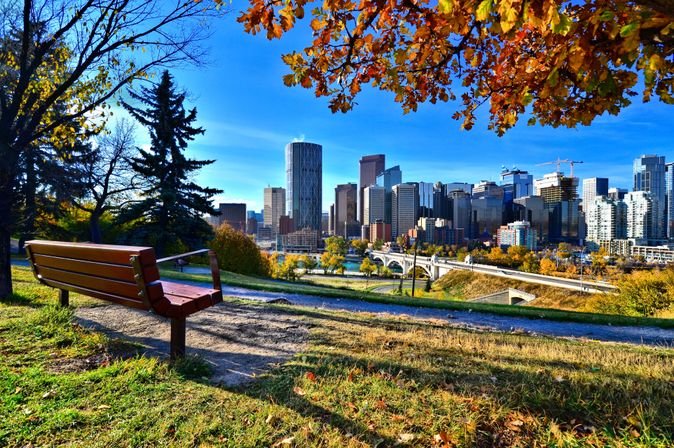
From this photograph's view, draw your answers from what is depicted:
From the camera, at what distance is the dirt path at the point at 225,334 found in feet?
10.6

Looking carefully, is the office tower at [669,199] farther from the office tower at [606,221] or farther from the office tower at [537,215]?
the office tower at [537,215]

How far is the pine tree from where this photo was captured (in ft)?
61.1

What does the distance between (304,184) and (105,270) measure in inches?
5983

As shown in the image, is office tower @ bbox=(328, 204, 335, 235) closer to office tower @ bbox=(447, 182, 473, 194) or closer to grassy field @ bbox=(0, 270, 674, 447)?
office tower @ bbox=(447, 182, 473, 194)

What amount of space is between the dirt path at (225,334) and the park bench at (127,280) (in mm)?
529

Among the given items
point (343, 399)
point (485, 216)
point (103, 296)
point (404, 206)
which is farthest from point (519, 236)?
point (103, 296)

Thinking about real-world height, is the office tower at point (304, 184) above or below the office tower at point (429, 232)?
above

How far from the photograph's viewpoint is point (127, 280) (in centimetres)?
301

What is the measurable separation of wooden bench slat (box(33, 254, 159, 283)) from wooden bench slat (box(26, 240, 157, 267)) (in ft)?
0.13

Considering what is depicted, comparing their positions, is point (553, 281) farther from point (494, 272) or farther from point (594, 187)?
point (594, 187)

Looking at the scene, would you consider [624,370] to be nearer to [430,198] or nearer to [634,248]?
[634,248]

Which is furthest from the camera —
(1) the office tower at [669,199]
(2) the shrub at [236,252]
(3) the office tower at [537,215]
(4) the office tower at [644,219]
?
(3) the office tower at [537,215]

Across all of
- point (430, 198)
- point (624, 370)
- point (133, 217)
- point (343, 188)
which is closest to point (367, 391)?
point (624, 370)

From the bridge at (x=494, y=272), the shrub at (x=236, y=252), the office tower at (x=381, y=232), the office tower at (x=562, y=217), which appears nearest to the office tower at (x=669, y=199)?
the office tower at (x=562, y=217)
